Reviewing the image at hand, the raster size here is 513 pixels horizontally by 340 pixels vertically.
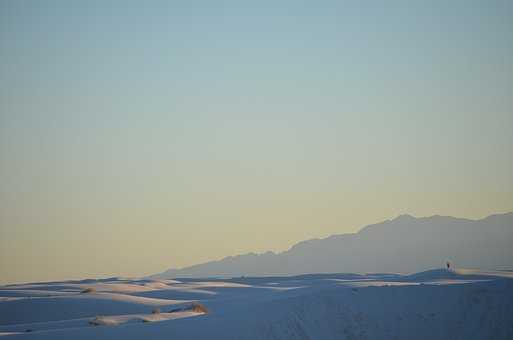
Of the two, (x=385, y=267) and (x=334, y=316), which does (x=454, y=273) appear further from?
(x=385, y=267)

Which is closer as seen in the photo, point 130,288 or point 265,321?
point 265,321

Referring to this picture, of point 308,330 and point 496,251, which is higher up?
point 496,251

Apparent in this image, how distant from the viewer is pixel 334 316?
30.6 m

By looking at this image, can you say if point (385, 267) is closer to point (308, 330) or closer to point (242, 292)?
point (242, 292)

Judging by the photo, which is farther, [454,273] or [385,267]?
[385,267]

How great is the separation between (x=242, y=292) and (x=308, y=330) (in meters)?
23.7

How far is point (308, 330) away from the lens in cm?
2925

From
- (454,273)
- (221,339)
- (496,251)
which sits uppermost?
(496,251)

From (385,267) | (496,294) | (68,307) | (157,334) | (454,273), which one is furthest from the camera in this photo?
(385,267)

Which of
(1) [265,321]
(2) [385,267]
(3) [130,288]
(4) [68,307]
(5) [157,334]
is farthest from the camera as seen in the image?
(2) [385,267]

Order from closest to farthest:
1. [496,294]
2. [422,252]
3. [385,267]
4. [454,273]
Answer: [496,294] < [454,273] < [385,267] < [422,252]

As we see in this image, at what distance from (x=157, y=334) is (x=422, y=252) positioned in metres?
178

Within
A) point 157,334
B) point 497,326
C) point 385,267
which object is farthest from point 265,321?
point 385,267

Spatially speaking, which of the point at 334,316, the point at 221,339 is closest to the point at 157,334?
the point at 221,339
